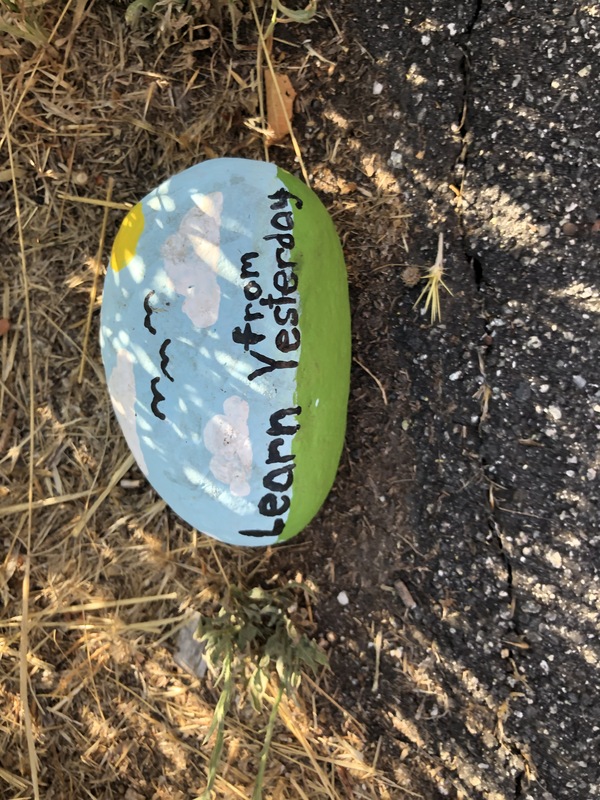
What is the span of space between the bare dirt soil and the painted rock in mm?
386

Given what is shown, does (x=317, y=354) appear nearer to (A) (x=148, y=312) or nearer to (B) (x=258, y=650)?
(A) (x=148, y=312)

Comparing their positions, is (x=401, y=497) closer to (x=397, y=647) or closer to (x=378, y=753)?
(x=397, y=647)

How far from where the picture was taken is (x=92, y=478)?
205 centimetres

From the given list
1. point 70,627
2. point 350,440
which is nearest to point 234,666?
point 70,627

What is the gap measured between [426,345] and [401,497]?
18.2 inches

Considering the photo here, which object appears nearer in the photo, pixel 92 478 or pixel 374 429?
pixel 374 429

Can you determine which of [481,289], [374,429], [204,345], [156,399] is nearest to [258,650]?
[374,429]

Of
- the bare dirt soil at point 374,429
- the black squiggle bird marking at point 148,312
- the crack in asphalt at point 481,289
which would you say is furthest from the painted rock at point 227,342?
the crack in asphalt at point 481,289

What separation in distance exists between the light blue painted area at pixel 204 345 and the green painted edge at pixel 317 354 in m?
0.04

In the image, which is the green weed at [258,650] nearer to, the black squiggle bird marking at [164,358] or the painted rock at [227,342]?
the painted rock at [227,342]

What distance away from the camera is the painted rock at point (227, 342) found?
1.47 m

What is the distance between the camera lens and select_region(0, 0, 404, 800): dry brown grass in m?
1.96

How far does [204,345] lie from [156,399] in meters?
0.18

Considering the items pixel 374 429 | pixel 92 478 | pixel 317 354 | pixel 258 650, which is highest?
pixel 317 354
